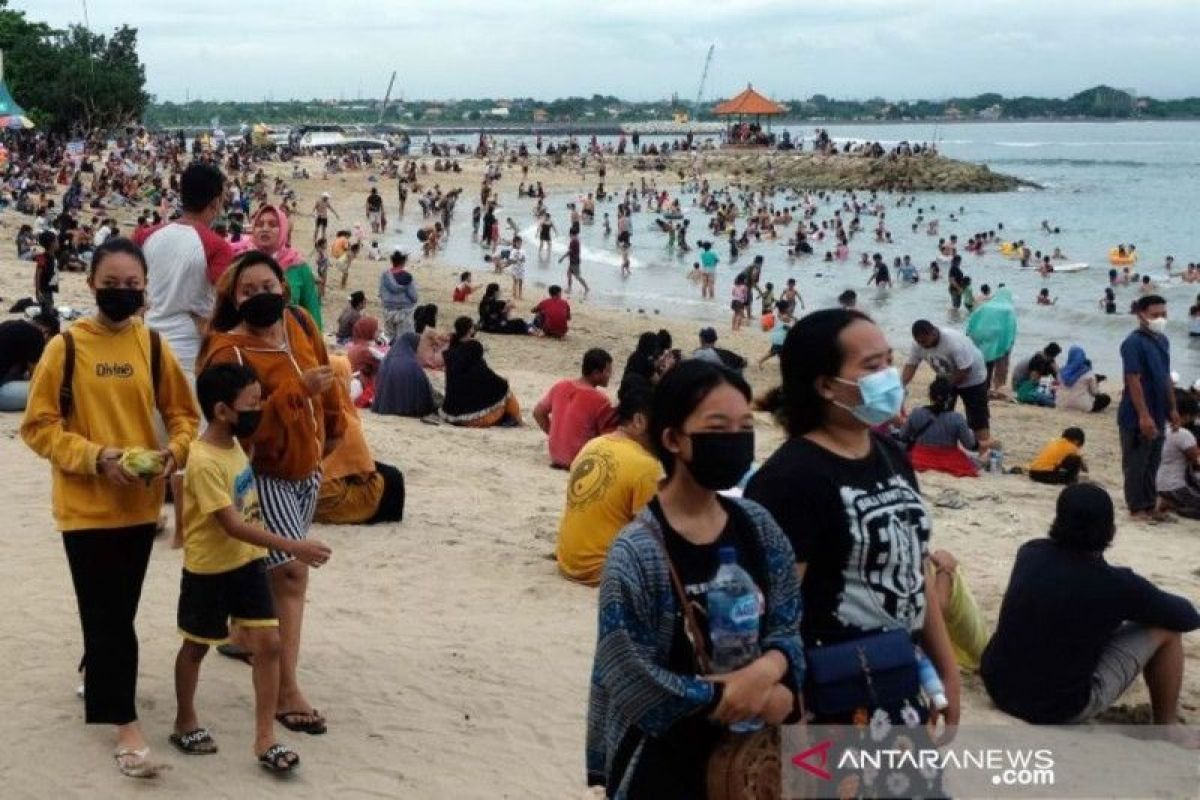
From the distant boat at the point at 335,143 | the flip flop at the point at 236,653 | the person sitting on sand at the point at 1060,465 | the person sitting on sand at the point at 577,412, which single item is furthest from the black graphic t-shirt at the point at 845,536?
the distant boat at the point at 335,143

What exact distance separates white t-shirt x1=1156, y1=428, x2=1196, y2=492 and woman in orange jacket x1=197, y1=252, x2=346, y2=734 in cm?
722

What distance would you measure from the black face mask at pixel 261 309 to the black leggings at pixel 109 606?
73cm

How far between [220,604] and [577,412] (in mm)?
5481

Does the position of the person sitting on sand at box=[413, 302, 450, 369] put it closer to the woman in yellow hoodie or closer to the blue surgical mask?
the woman in yellow hoodie

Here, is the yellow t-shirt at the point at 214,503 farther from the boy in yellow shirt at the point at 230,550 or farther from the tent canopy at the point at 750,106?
the tent canopy at the point at 750,106

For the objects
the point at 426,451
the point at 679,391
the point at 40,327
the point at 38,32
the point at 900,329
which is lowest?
the point at 900,329

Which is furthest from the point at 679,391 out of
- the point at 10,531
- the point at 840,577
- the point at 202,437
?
the point at 10,531

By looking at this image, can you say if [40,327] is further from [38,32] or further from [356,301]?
[38,32]

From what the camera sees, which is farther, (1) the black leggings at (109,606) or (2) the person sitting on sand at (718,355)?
(2) the person sitting on sand at (718,355)

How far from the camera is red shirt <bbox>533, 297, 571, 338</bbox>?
66.4 ft

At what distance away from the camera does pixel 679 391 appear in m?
2.99

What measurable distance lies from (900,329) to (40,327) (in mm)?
20792

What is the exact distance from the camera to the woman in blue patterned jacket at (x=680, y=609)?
9.24 ft

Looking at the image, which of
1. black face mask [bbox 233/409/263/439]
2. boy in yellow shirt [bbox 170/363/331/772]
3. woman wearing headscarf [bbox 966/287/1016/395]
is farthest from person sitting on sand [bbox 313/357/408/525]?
woman wearing headscarf [bbox 966/287/1016/395]
